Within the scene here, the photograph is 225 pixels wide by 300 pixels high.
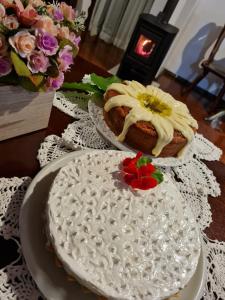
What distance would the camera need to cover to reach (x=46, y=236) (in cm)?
55

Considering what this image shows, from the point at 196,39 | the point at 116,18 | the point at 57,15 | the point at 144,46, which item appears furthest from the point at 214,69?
the point at 57,15

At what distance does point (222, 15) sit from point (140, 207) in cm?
324

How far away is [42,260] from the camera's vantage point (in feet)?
1.70

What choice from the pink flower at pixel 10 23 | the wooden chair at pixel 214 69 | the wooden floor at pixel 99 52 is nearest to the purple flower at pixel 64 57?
the pink flower at pixel 10 23

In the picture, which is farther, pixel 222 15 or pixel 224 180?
pixel 222 15

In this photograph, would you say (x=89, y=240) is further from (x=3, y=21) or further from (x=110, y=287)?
(x=3, y=21)

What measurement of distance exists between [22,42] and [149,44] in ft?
6.22

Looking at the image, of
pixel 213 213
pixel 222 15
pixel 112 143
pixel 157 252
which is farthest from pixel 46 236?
pixel 222 15

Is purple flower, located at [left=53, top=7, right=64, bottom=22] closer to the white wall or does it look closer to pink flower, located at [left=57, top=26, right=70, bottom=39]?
pink flower, located at [left=57, top=26, right=70, bottom=39]

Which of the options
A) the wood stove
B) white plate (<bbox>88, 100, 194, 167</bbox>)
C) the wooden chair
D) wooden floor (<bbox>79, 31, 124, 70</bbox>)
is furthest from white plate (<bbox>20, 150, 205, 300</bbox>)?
the wooden chair

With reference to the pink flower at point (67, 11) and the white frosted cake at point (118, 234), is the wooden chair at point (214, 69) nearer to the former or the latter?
the pink flower at point (67, 11)

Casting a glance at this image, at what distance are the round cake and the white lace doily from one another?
0.06 meters

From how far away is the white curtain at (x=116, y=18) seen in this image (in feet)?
11.1

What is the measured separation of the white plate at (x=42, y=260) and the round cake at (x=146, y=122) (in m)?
0.30
